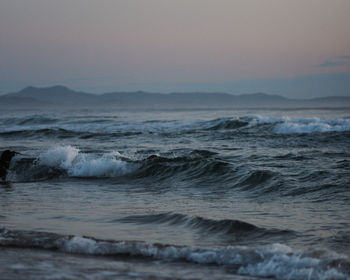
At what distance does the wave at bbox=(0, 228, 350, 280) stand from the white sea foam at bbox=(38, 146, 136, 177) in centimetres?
625

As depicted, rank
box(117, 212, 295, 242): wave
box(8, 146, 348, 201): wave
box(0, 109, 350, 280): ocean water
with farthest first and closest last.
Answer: box(8, 146, 348, 201): wave → box(117, 212, 295, 242): wave → box(0, 109, 350, 280): ocean water

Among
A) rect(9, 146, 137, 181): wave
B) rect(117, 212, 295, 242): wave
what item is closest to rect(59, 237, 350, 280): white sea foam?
rect(117, 212, 295, 242): wave

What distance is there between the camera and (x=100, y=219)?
6949 millimetres

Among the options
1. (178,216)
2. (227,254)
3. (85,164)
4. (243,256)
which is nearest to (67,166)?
(85,164)

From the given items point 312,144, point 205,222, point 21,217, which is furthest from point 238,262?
point 312,144

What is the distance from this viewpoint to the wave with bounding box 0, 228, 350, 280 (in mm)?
4531

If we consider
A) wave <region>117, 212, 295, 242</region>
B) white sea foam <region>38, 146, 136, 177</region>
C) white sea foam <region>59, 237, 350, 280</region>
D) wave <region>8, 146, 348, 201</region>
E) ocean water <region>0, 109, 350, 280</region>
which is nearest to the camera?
white sea foam <region>59, 237, 350, 280</region>

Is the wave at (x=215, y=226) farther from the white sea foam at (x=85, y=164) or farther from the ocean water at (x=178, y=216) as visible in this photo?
the white sea foam at (x=85, y=164)

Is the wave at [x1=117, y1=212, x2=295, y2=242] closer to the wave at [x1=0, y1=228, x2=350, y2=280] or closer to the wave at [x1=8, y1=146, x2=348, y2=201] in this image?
the wave at [x1=0, y1=228, x2=350, y2=280]

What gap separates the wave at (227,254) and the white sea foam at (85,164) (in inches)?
246

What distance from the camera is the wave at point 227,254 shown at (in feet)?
14.9

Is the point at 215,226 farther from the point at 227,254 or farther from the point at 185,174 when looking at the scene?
the point at 185,174

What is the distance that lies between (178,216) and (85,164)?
6.07 m

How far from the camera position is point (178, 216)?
7047 mm
